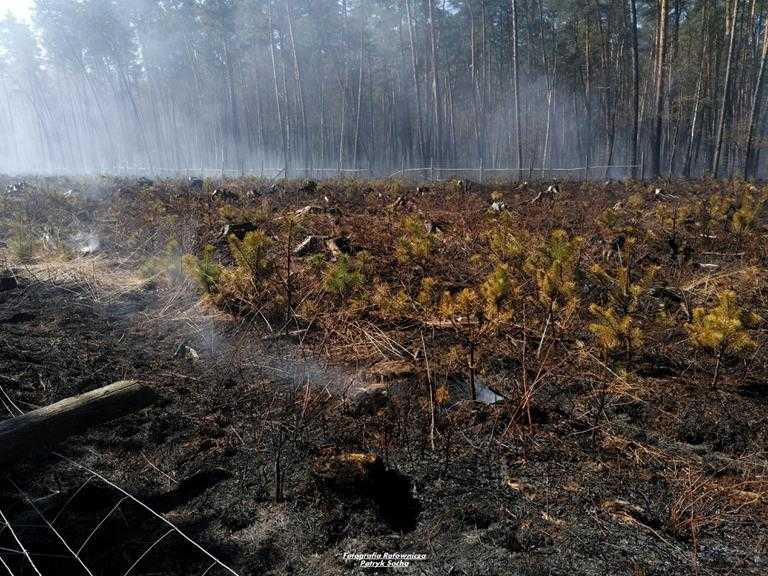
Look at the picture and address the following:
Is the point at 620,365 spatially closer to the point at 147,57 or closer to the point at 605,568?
the point at 605,568

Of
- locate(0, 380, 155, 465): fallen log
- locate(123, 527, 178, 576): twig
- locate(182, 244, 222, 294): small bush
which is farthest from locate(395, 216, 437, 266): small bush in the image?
locate(123, 527, 178, 576): twig

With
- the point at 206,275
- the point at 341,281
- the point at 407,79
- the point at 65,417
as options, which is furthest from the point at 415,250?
the point at 407,79

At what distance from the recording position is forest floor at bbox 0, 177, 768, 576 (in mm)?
1877

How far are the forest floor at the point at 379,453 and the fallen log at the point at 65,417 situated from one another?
204mm

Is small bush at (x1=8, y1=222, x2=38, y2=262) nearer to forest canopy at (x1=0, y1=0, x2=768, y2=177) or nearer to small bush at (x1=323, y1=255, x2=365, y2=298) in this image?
small bush at (x1=323, y1=255, x2=365, y2=298)

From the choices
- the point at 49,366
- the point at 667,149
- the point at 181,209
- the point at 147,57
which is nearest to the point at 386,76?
the point at 147,57

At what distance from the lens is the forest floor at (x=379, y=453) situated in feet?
6.16

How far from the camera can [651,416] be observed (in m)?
2.89

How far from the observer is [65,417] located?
2.42 metres

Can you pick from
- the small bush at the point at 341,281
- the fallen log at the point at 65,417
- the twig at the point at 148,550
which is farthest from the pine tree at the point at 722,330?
the fallen log at the point at 65,417

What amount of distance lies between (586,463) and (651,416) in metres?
0.75

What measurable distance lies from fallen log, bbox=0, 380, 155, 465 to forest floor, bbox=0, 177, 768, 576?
0.20m

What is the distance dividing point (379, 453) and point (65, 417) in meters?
1.59

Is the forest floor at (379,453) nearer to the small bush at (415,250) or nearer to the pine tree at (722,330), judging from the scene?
the pine tree at (722,330)
